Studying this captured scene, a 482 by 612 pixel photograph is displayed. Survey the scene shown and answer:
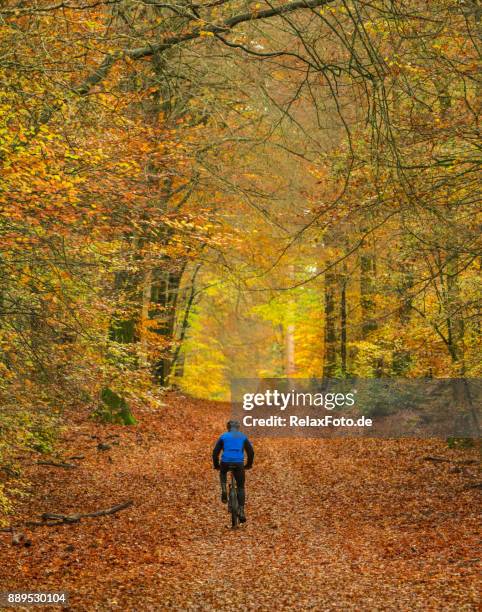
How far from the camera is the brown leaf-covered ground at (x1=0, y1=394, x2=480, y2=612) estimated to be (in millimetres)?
8680

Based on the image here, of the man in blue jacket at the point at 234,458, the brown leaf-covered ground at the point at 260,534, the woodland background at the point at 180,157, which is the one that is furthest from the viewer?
the man in blue jacket at the point at 234,458

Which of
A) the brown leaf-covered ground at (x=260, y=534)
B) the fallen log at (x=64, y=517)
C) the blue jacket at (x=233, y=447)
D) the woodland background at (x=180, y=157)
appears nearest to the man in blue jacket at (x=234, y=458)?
the blue jacket at (x=233, y=447)

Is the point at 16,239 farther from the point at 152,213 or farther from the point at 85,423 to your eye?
the point at 85,423

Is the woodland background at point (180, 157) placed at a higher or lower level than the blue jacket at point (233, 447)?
higher

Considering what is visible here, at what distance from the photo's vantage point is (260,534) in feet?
41.1

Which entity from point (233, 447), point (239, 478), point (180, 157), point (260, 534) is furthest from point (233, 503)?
point (180, 157)

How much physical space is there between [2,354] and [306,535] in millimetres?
6340

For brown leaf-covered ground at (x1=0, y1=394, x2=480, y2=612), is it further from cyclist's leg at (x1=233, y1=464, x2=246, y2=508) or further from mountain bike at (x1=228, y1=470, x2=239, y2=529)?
cyclist's leg at (x1=233, y1=464, x2=246, y2=508)

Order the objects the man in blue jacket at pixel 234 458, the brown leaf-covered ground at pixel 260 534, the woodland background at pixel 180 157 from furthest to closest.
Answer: the man in blue jacket at pixel 234 458 → the brown leaf-covered ground at pixel 260 534 → the woodland background at pixel 180 157

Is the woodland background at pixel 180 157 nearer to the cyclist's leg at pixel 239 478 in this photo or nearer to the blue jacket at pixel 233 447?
the blue jacket at pixel 233 447

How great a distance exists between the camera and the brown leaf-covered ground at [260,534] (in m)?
8.68

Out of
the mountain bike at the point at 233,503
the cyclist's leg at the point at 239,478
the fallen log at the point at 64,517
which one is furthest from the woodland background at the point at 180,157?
the mountain bike at the point at 233,503

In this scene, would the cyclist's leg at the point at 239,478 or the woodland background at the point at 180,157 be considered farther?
the cyclist's leg at the point at 239,478

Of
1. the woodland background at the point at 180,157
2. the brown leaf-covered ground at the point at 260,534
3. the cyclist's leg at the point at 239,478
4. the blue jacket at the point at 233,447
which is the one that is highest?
the woodland background at the point at 180,157
